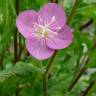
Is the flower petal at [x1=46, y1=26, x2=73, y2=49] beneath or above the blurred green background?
above

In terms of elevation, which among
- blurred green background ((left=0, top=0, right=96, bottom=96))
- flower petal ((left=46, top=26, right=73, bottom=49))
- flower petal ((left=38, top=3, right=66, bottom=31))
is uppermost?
flower petal ((left=38, top=3, right=66, bottom=31))

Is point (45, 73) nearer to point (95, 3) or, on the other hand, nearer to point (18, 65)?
point (18, 65)

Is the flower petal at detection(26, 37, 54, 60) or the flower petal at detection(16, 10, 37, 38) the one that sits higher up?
the flower petal at detection(16, 10, 37, 38)
